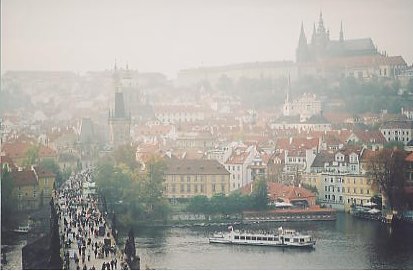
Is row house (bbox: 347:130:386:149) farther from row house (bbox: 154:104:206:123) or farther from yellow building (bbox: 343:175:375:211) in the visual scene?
row house (bbox: 154:104:206:123)

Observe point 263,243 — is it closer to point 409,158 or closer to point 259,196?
point 259,196

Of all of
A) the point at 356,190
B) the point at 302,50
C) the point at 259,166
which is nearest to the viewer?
the point at 356,190

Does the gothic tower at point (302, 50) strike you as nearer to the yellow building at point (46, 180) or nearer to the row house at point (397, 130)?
the row house at point (397, 130)

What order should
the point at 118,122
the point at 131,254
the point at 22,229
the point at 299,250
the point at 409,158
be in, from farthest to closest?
the point at 118,122 < the point at 409,158 < the point at 22,229 < the point at 299,250 < the point at 131,254

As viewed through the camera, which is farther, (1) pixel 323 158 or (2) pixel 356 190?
(1) pixel 323 158

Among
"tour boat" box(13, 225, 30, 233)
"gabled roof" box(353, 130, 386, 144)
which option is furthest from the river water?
"tour boat" box(13, 225, 30, 233)

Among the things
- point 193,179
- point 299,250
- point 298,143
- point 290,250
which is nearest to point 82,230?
point 193,179

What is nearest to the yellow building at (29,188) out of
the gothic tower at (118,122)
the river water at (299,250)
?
the gothic tower at (118,122)
